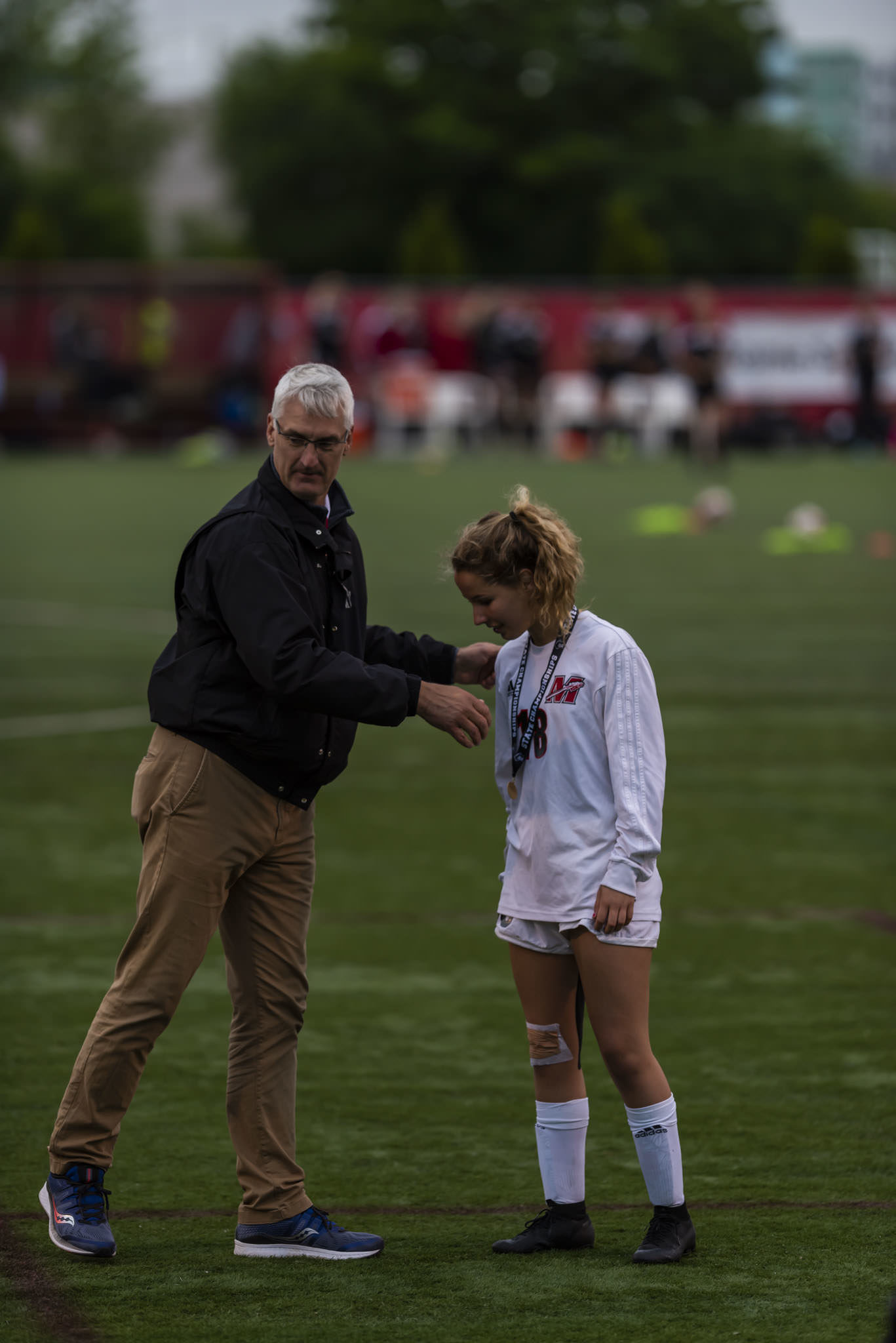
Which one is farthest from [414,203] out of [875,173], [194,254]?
[875,173]

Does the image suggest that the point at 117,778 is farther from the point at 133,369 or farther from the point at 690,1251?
the point at 133,369

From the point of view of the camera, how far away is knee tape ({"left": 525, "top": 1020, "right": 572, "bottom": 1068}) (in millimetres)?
4461

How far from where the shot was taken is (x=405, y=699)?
4.38m

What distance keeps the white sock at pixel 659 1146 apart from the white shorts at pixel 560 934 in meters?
0.35

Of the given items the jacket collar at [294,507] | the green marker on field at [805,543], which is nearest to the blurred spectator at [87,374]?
the green marker on field at [805,543]

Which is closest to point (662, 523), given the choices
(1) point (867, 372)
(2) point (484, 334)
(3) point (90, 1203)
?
(1) point (867, 372)

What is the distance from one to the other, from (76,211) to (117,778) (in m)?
71.1

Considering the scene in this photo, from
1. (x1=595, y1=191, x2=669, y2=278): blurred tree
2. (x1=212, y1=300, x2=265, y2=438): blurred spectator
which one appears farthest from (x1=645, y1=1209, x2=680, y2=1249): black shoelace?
(x1=595, y1=191, x2=669, y2=278): blurred tree

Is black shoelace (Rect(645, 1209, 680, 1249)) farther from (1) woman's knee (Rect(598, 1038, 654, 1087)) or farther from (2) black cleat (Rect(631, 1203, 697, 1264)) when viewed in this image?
(1) woman's knee (Rect(598, 1038, 654, 1087))

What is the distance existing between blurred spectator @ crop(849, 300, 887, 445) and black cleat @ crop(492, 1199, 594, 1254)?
3043cm

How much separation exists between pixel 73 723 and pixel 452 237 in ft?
158

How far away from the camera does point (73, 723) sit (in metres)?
11.8

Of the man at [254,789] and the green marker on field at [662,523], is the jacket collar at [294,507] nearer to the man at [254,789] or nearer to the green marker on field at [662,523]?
the man at [254,789]

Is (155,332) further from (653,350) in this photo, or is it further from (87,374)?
(653,350)
